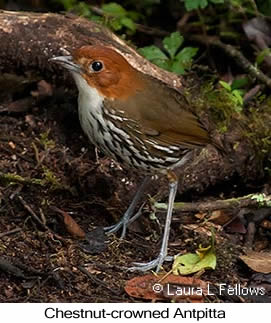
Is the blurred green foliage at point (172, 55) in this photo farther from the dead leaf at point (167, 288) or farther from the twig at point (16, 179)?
the dead leaf at point (167, 288)

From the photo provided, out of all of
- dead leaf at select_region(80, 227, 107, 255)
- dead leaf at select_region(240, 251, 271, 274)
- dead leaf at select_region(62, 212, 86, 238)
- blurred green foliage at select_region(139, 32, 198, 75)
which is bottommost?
dead leaf at select_region(240, 251, 271, 274)

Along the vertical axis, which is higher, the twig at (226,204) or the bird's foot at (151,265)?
the bird's foot at (151,265)

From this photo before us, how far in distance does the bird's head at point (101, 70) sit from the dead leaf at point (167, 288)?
91cm

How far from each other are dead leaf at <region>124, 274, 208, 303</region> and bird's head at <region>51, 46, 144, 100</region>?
0.91m

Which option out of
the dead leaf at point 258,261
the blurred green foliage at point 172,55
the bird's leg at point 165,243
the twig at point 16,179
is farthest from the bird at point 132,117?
the blurred green foliage at point 172,55

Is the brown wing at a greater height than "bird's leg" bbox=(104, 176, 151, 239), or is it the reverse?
the brown wing

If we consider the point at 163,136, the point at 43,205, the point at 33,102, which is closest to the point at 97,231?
the point at 43,205

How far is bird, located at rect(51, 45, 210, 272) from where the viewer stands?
4.19m

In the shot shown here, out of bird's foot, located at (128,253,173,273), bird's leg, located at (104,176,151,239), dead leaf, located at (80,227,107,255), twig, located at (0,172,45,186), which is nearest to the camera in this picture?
bird's foot, located at (128,253,173,273)

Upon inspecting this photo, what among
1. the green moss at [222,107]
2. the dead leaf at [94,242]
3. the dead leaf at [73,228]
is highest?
the green moss at [222,107]

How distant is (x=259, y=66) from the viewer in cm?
612

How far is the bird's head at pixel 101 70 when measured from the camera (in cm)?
415

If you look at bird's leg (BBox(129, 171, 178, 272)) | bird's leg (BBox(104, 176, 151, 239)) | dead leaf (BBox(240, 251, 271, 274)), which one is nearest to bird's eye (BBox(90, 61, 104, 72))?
bird's leg (BBox(129, 171, 178, 272))

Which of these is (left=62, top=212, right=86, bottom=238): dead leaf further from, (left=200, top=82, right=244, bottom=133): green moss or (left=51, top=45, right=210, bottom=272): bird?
(left=200, top=82, right=244, bottom=133): green moss
